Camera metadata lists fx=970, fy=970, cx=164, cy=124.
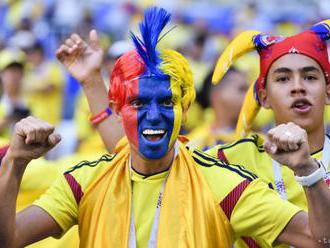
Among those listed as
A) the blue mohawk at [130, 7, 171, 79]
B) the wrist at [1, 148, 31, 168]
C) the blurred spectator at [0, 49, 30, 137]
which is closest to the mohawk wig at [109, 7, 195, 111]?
the blue mohawk at [130, 7, 171, 79]

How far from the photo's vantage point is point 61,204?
4305mm

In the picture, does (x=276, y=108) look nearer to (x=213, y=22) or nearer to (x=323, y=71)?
(x=323, y=71)

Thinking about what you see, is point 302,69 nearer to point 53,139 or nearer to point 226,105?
point 53,139

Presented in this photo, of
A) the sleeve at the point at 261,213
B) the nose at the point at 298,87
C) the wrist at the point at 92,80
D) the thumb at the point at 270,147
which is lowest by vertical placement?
the sleeve at the point at 261,213

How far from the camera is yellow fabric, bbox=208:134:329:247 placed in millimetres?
4770

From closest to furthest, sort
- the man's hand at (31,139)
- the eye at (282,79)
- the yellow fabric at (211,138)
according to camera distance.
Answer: the man's hand at (31,139) < the eye at (282,79) < the yellow fabric at (211,138)

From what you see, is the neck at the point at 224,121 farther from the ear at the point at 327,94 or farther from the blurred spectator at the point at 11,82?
the ear at the point at 327,94

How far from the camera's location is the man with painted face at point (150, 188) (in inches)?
160

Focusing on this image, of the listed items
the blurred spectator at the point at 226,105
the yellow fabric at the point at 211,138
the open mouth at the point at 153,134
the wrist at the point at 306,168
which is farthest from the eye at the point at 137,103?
the blurred spectator at the point at 226,105

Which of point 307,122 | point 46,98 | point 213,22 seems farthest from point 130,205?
point 213,22

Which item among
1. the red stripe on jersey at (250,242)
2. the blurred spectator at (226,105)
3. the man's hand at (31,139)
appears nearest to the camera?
the man's hand at (31,139)

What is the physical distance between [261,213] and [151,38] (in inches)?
35.8

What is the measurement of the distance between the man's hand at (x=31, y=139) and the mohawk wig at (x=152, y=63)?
0.47 meters

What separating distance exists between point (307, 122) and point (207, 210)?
0.94 meters
